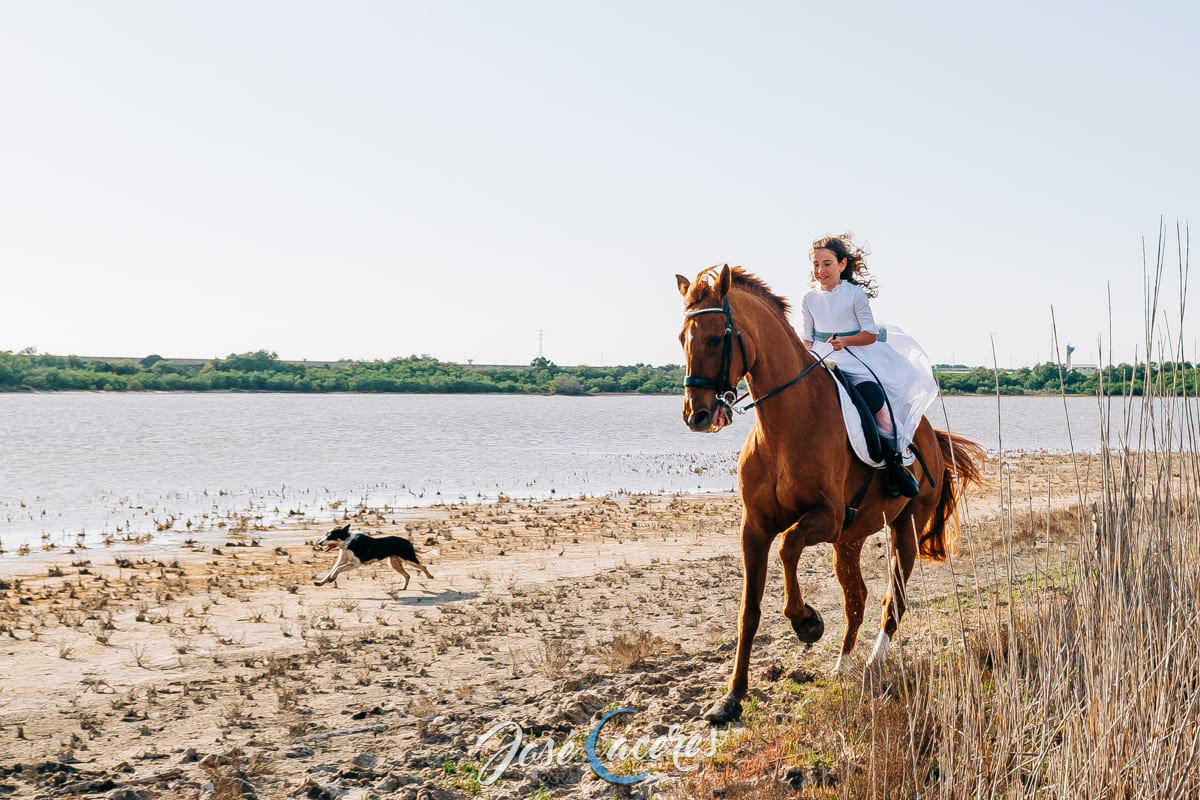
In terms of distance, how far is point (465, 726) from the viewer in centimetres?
612

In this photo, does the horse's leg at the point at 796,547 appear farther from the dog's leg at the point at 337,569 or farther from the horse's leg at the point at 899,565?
the dog's leg at the point at 337,569

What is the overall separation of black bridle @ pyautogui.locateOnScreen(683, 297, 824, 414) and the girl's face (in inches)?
49.4

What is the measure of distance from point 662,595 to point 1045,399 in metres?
141

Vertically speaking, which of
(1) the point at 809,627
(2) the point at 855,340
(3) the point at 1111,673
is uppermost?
(2) the point at 855,340

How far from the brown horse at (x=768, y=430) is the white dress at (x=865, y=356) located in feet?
1.60

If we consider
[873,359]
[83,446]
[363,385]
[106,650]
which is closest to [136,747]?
[106,650]

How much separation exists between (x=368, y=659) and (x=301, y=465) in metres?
24.1

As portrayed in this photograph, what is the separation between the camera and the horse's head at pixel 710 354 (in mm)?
5453

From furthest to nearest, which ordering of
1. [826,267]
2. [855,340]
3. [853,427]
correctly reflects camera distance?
[826,267]
[855,340]
[853,427]

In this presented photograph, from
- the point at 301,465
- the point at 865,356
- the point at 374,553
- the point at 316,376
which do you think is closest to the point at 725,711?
the point at 865,356

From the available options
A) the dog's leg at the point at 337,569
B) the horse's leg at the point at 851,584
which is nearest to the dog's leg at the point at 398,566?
the dog's leg at the point at 337,569

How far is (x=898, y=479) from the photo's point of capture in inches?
261

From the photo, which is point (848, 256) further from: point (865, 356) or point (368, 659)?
point (368, 659)

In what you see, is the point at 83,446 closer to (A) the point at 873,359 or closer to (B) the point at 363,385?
(A) the point at 873,359
